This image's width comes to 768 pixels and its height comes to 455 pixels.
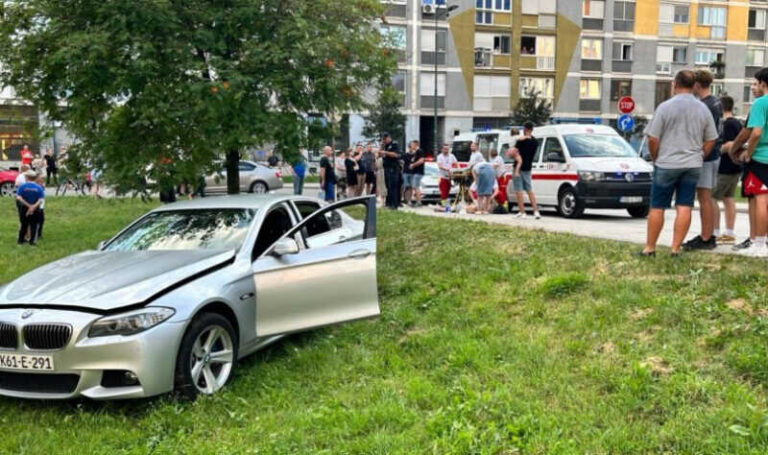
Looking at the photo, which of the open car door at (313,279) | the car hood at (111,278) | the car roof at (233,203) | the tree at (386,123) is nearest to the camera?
the car hood at (111,278)

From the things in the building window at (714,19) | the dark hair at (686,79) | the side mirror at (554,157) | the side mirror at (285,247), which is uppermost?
the building window at (714,19)

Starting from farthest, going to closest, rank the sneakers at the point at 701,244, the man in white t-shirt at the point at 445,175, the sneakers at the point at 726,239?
1. the man in white t-shirt at the point at 445,175
2. the sneakers at the point at 726,239
3. the sneakers at the point at 701,244

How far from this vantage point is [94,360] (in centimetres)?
425

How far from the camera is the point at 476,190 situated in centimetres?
1508

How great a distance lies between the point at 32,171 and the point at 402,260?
8.16 m

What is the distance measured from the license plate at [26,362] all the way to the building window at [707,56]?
57691mm

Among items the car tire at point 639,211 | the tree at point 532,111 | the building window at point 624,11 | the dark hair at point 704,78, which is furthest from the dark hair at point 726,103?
the building window at point 624,11

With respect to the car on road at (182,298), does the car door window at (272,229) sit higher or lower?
higher

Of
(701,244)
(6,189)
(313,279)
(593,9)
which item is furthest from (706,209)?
(593,9)

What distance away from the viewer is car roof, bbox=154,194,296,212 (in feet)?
19.9

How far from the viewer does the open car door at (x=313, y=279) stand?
17.2ft

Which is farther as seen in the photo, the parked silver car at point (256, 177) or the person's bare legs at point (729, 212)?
the parked silver car at point (256, 177)

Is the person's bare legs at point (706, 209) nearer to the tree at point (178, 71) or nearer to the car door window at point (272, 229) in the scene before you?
the car door window at point (272, 229)

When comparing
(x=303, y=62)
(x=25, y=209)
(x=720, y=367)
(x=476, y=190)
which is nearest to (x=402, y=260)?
(x=303, y=62)
